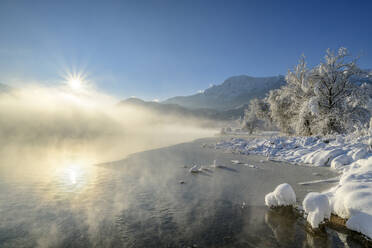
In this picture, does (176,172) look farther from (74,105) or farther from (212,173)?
(74,105)

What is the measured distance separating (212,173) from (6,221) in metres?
9.09

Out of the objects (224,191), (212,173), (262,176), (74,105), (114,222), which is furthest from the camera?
(74,105)

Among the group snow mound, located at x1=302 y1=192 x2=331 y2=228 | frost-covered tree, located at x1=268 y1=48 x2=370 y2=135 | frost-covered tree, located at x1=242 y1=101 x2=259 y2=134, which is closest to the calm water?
snow mound, located at x1=302 y1=192 x2=331 y2=228

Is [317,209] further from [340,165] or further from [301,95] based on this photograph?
[301,95]

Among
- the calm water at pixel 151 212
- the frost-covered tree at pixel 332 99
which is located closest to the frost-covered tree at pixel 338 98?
the frost-covered tree at pixel 332 99

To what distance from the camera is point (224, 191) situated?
8.02 meters

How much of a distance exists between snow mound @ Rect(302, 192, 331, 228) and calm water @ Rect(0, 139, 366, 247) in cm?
30

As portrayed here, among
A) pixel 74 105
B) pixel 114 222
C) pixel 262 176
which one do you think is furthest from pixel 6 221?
pixel 74 105

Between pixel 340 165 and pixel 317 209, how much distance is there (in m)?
8.95

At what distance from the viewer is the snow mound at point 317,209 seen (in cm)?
474

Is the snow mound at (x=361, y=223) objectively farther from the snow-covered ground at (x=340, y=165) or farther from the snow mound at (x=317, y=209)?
the snow mound at (x=317, y=209)

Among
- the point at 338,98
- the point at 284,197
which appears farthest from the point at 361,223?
the point at 338,98

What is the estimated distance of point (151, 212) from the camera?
612cm

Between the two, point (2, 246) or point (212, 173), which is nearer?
point (2, 246)
